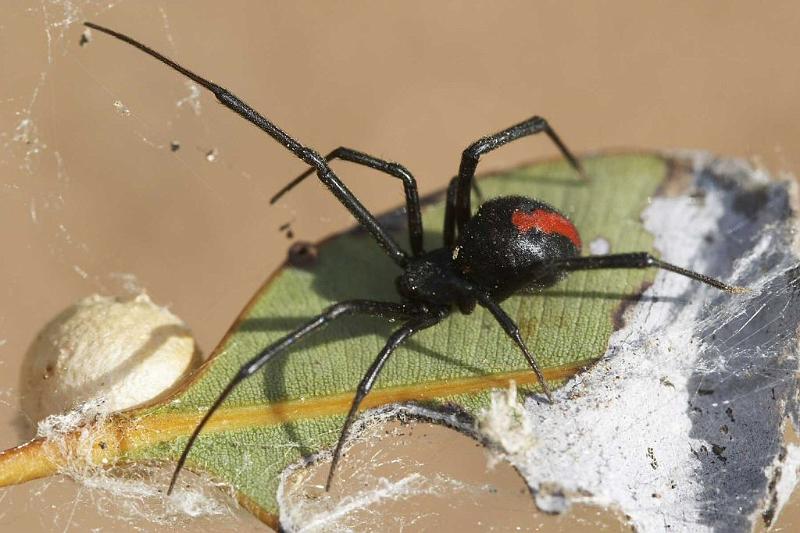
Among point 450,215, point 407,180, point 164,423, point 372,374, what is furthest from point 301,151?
point 164,423

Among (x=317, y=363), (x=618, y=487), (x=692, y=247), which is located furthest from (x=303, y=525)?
(x=692, y=247)

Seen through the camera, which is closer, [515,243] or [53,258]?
[515,243]

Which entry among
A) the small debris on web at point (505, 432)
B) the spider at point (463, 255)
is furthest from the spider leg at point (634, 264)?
the small debris on web at point (505, 432)

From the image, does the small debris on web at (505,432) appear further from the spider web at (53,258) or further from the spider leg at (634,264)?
the spider web at (53,258)

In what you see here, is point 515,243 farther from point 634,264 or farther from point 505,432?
point 505,432

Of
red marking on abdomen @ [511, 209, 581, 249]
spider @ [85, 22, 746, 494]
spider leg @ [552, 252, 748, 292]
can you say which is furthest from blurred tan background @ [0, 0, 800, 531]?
spider leg @ [552, 252, 748, 292]

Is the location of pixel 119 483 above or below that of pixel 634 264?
below

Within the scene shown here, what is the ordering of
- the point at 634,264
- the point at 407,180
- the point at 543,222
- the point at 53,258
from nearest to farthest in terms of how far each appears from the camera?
the point at 634,264, the point at 543,222, the point at 407,180, the point at 53,258

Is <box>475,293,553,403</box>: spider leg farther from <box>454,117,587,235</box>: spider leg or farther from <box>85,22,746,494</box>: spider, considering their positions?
<box>454,117,587,235</box>: spider leg
